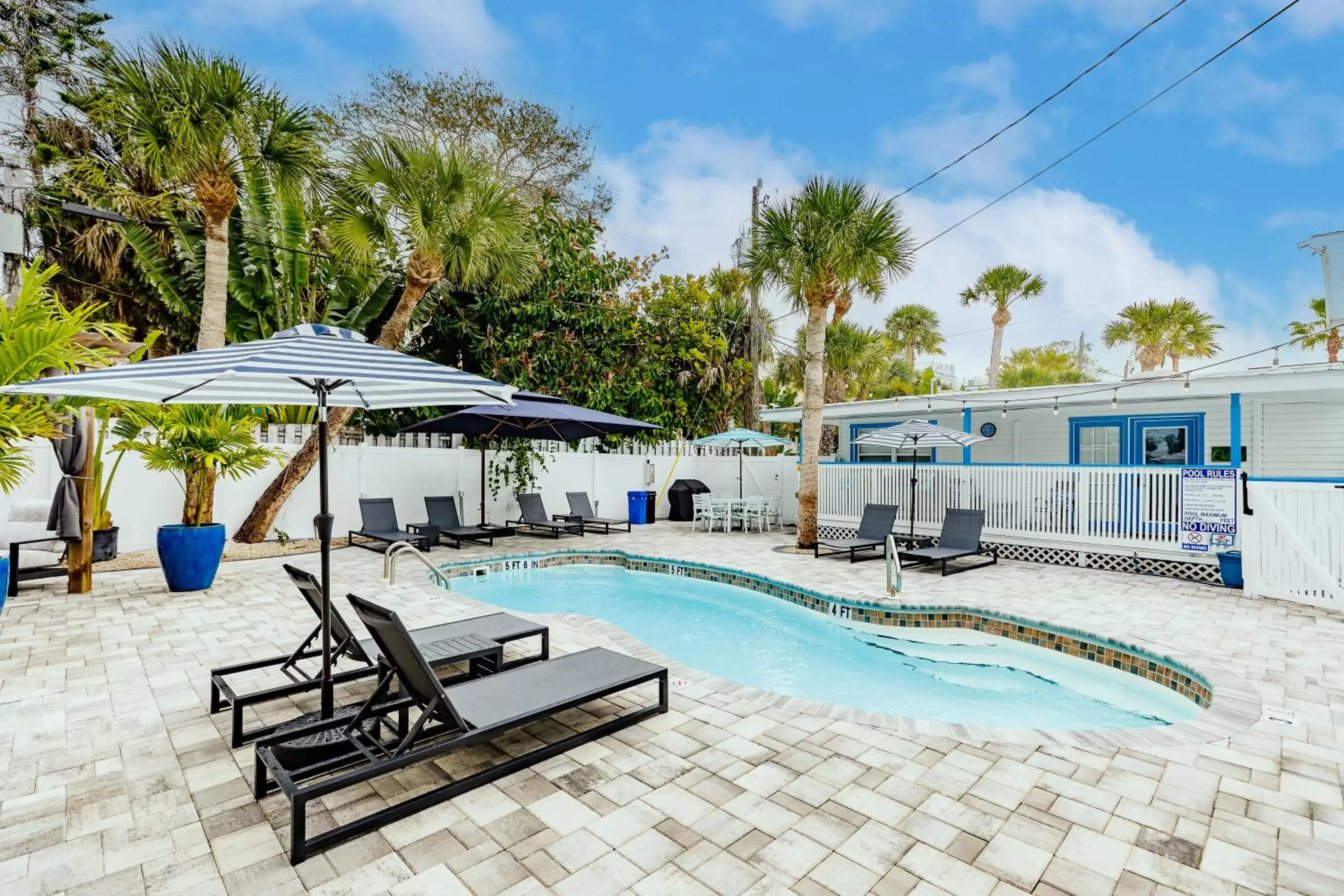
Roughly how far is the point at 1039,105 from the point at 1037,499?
6.20 meters

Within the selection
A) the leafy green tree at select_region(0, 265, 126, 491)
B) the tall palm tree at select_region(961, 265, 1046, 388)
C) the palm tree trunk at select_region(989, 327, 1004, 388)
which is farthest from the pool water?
the palm tree trunk at select_region(989, 327, 1004, 388)

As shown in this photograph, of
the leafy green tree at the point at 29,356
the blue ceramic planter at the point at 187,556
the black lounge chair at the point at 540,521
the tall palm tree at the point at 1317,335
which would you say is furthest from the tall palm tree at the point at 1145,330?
the leafy green tree at the point at 29,356

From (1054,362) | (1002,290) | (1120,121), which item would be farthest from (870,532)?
(1054,362)

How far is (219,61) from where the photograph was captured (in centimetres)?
834

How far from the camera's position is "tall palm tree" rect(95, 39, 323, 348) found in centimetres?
822

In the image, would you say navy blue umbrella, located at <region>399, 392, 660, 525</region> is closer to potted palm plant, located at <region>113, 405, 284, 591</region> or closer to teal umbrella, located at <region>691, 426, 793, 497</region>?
teal umbrella, located at <region>691, 426, 793, 497</region>

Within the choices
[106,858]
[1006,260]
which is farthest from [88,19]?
[1006,260]

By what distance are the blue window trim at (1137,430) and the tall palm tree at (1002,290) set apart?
12198 mm

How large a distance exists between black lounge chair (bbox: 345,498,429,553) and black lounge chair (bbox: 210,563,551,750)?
227 inches

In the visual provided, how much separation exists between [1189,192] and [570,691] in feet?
93.3

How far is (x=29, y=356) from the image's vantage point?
5.07 metres

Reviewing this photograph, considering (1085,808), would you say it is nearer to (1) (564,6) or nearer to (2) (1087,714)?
(2) (1087,714)

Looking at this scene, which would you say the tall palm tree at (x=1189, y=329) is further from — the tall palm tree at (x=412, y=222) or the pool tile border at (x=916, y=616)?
the tall palm tree at (x=412, y=222)

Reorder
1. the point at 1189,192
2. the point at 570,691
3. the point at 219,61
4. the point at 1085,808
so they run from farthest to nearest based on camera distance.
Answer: the point at 1189,192
the point at 219,61
the point at 570,691
the point at 1085,808
